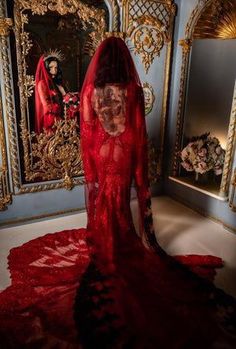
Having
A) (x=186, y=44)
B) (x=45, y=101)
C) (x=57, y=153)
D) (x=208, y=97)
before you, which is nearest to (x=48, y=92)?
(x=45, y=101)

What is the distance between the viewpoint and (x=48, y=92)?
2854mm

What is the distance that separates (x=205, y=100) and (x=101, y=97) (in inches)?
77.5

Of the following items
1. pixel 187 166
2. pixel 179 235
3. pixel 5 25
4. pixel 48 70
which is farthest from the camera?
pixel 187 166

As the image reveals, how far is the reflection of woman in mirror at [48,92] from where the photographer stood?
2.78 m

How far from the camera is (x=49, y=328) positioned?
174 cm

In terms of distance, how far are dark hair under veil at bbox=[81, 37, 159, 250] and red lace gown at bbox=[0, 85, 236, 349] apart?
1cm

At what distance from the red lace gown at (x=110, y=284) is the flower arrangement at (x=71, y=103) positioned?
37.6 inches

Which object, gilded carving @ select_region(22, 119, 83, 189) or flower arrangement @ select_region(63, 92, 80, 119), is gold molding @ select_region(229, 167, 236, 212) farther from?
flower arrangement @ select_region(63, 92, 80, 119)

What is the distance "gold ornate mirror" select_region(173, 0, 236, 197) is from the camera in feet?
10.2

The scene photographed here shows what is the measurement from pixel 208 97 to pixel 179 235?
66.8 inches

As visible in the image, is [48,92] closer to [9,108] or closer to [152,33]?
[9,108]

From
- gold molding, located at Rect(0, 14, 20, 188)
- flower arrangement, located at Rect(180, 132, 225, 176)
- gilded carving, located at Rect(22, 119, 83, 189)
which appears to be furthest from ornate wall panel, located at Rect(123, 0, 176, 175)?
gold molding, located at Rect(0, 14, 20, 188)

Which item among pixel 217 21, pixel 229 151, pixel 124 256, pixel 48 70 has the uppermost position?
pixel 217 21

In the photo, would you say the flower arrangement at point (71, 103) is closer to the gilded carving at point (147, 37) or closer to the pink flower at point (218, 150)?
the gilded carving at point (147, 37)
